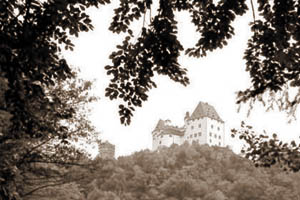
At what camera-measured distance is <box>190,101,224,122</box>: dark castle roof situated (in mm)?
81500

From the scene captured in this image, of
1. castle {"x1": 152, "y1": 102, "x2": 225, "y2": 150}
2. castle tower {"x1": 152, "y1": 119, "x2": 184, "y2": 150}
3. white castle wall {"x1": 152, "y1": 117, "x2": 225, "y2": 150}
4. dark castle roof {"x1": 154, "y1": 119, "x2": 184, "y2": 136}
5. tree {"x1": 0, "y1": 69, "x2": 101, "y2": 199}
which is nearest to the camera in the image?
tree {"x1": 0, "y1": 69, "x2": 101, "y2": 199}

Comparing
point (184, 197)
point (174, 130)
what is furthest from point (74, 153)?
point (174, 130)

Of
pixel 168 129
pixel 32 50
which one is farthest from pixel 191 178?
pixel 32 50

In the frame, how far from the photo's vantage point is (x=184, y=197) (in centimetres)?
5562

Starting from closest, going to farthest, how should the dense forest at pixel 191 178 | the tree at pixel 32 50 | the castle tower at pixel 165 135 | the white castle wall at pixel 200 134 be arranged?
the tree at pixel 32 50, the dense forest at pixel 191 178, the white castle wall at pixel 200 134, the castle tower at pixel 165 135

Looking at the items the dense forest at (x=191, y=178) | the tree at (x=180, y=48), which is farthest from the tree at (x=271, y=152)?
the dense forest at (x=191, y=178)

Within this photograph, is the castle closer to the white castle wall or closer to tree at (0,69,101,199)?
the white castle wall

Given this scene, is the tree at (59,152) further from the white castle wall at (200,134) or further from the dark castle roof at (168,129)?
→ the dark castle roof at (168,129)

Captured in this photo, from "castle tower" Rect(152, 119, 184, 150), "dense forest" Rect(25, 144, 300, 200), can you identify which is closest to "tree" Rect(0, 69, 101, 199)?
"dense forest" Rect(25, 144, 300, 200)

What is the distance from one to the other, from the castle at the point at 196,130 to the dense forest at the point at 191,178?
5.77m

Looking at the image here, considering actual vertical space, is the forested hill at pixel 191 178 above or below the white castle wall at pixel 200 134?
below

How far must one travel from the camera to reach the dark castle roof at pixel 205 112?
267 feet

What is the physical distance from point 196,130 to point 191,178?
76.3 ft

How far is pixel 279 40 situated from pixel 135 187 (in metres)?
60.9
